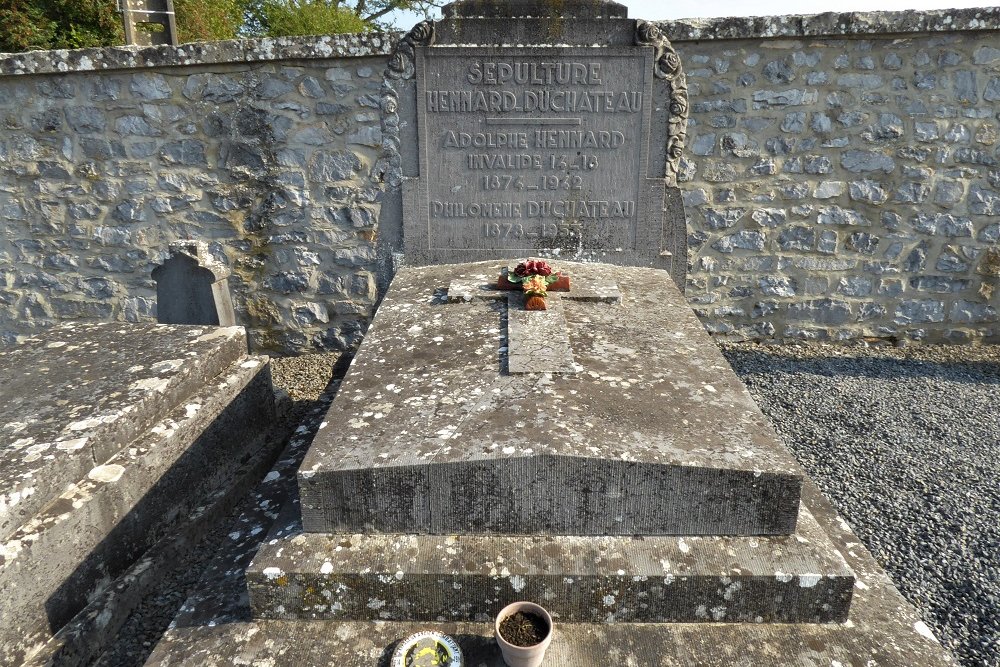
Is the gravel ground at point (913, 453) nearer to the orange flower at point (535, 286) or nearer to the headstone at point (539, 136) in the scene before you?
the headstone at point (539, 136)

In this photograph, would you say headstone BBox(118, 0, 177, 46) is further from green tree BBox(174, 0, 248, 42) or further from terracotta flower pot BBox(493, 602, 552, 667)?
terracotta flower pot BBox(493, 602, 552, 667)

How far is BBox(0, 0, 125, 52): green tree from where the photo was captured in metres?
7.07

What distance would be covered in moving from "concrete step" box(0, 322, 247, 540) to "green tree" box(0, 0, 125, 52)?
5525 millimetres

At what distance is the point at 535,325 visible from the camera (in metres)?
3.08

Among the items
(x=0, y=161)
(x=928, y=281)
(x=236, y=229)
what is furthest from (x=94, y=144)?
(x=928, y=281)

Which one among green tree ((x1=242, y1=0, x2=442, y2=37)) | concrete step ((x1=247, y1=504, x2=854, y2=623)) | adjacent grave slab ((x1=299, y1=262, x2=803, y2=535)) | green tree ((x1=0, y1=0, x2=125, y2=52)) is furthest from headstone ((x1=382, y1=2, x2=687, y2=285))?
green tree ((x1=242, y1=0, x2=442, y2=37))

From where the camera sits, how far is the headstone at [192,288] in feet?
13.4

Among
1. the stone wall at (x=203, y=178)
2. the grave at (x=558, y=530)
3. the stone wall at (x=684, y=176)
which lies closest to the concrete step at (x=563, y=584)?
the grave at (x=558, y=530)

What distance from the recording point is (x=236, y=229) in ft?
Answer: 17.9

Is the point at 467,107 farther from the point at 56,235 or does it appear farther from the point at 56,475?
the point at 56,235

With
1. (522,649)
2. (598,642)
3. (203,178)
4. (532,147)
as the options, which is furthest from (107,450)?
(203,178)

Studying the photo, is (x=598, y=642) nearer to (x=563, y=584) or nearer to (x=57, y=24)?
(x=563, y=584)

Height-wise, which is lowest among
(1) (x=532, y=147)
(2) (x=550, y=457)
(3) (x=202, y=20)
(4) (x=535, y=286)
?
(2) (x=550, y=457)

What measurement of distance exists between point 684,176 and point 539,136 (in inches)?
68.2
